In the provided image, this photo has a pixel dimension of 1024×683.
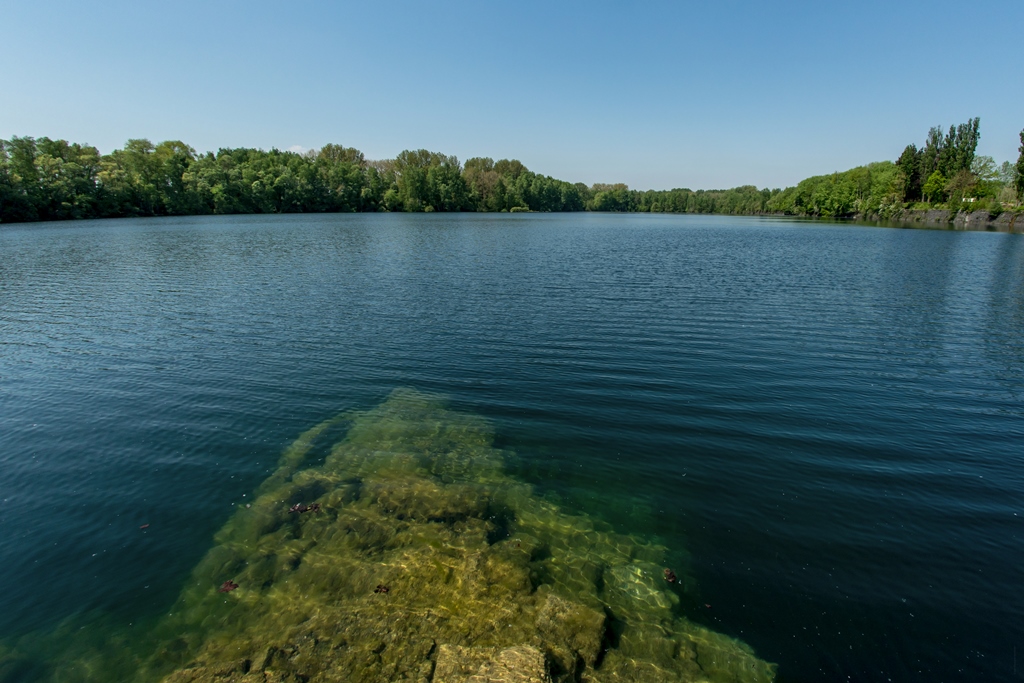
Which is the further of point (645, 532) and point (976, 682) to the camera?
point (645, 532)

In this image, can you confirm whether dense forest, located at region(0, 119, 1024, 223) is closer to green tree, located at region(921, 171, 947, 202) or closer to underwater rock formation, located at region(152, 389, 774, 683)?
green tree, located at region(921, 171, 947, 202)

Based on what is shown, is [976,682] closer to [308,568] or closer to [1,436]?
[308,568]

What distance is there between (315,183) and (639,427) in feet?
500

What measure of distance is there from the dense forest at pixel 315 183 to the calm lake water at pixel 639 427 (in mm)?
97866

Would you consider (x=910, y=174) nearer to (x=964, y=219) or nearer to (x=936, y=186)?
(x=936, y=186)

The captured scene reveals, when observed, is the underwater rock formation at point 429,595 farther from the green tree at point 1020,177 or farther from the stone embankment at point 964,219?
the green tree at point 1020,177

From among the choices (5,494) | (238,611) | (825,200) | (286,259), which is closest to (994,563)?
(238,611)

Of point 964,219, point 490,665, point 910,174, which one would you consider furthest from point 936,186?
point 490,665

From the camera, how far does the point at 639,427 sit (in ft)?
45.8

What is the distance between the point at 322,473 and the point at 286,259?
131 ft

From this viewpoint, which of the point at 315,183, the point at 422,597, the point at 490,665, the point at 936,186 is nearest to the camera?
the point at 490,665

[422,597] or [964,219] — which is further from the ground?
[964,219]

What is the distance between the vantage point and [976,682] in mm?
6824

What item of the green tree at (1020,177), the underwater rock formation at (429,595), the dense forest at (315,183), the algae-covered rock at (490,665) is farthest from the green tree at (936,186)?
the algae-covered rock at (490,665)
